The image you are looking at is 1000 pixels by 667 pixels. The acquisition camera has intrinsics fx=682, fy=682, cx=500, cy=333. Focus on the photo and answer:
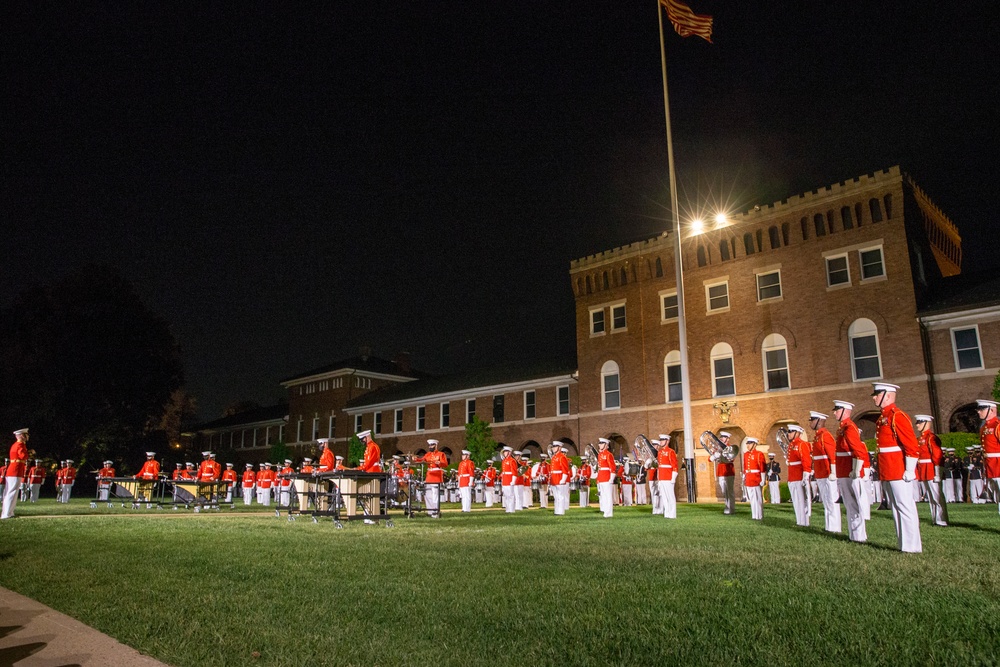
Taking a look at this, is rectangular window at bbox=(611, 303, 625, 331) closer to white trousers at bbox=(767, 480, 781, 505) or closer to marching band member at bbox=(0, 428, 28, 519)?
white trousers at bbox=(767, 480, 781, 505)

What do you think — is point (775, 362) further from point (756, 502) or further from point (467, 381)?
point (467, 381)

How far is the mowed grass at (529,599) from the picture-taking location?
4441mm

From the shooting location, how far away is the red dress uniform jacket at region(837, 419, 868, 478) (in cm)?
1170

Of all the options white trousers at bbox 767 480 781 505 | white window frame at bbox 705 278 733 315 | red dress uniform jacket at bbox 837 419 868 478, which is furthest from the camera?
white window frame at bbox 705 278 733 315

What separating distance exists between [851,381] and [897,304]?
13.3 ft

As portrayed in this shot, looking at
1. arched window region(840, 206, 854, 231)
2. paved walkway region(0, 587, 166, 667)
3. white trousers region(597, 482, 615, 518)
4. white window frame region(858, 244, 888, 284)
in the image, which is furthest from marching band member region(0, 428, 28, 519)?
arched window region(840, 206, 854, 231)

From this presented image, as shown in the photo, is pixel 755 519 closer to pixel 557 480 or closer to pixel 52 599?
pixel 557 480

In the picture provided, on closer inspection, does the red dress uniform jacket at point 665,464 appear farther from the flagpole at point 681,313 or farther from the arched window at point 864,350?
the arched window at point 864,350

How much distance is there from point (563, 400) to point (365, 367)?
26407 millimetres

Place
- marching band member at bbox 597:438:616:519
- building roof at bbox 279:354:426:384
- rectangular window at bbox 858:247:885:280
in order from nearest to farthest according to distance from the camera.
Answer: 1. marching band member at bbox 597:438:616:519
2. rectangular window at bbox 858:247:885:280
3. building roof at bbox 279:354:426:384

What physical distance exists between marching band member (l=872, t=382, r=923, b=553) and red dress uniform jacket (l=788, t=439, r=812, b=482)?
5.47 metres

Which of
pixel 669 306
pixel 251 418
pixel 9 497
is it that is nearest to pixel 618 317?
pixel 669 306

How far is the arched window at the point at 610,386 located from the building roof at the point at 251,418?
131 feet

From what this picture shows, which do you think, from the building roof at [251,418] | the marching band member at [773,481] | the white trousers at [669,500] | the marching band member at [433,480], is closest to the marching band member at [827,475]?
the white trousers at [669,500]
